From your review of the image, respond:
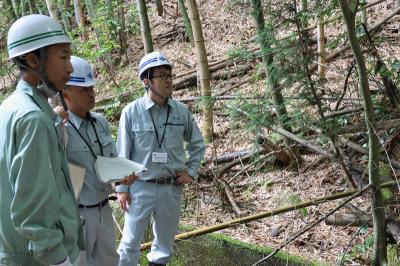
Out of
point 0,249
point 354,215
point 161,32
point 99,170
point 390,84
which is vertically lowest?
point 354,215

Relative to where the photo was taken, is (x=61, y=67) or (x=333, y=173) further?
(x=333, y=173)

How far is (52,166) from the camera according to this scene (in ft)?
7.63

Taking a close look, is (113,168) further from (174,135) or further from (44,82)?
(44,82)

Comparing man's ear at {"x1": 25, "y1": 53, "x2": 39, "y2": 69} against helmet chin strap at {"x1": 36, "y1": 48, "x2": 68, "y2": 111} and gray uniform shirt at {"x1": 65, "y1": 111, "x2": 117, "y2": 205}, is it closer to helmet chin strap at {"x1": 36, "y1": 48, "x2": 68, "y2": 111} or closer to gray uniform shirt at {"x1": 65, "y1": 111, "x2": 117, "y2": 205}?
helmet chin strap at {"x1": 36, "y1": 48, "x2": 68, "y2": 111}

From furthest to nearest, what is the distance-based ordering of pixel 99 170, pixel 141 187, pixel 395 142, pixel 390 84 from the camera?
1. pixel 395 142
2. pixel 390 84
3. pixel 141 187
4. pixel 99 170

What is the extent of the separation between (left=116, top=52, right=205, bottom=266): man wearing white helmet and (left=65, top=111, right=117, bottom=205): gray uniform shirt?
0.53 metres

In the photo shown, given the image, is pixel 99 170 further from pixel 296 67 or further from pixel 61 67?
pixel 296 67

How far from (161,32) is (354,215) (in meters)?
9.72

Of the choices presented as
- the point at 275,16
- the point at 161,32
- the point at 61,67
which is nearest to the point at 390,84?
the point at 275,16

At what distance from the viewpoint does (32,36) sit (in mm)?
2443

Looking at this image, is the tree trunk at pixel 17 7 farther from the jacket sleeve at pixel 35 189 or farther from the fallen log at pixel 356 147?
the jacket sleeve at pixel 35 189

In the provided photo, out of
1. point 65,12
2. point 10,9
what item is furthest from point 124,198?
point 10,9

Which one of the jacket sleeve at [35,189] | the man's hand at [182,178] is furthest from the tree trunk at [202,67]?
the jacket sleeve at [35,189]

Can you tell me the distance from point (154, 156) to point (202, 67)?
3319mm
